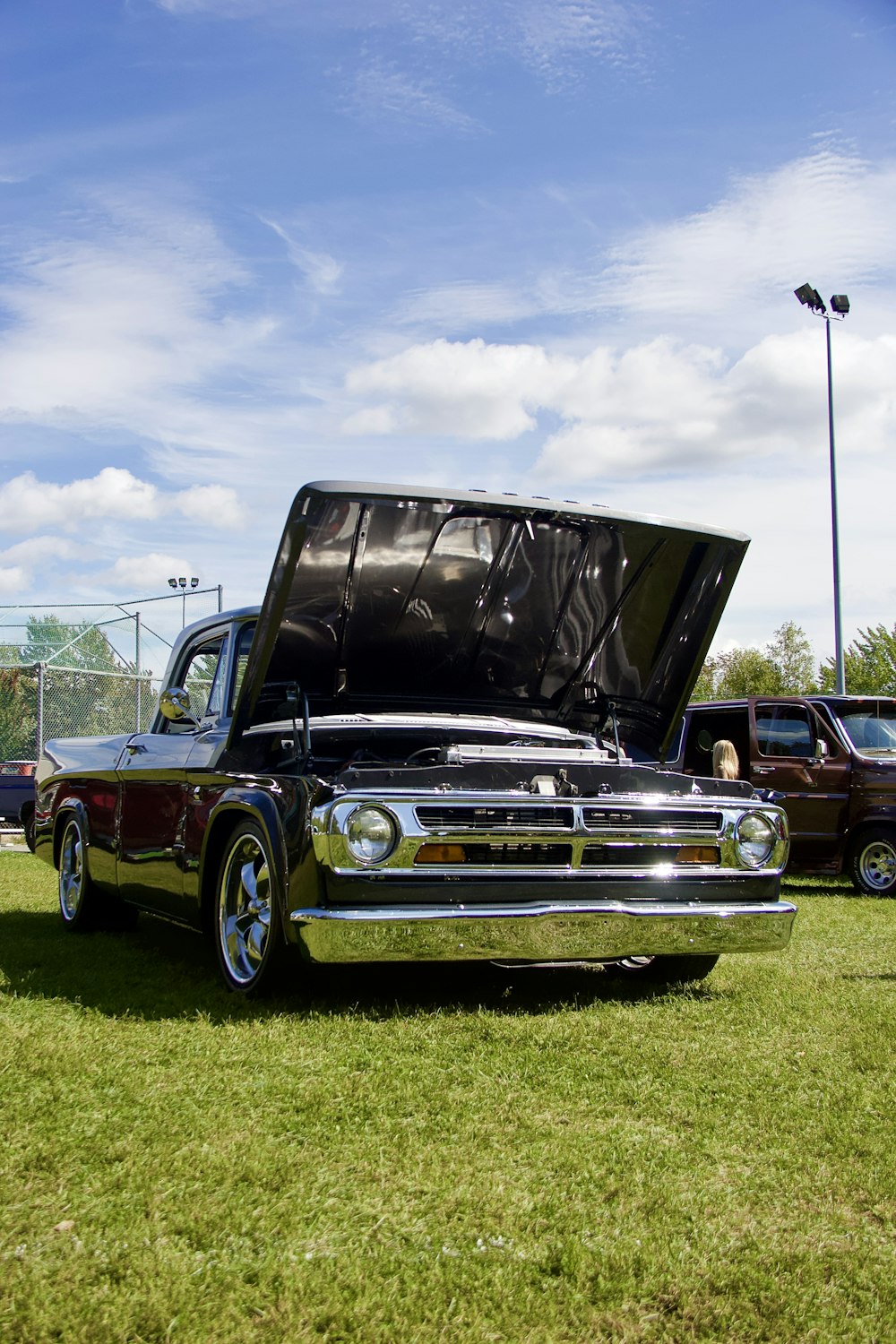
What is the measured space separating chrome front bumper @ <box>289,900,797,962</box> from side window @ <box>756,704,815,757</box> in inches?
257

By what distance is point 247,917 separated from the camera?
17.5 feet

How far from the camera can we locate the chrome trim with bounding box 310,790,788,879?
468 cm

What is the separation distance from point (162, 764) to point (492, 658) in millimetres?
1762

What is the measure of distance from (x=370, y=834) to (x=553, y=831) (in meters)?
0.74

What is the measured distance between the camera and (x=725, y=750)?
1059 cm

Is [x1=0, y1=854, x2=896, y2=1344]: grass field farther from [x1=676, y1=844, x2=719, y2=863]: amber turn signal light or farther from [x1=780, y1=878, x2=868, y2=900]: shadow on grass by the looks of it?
[x1=780, y1=878, x2=868, y2=900]: shadow on grass

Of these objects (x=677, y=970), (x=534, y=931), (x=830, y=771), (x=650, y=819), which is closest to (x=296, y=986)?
(x=534, y=931)

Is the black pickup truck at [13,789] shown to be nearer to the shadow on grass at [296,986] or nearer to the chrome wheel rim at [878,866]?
the shadow on grass at [296,986]

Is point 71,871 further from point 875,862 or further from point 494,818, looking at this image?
point 875,862

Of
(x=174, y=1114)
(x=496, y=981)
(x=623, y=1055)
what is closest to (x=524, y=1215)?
(x=174, y=1114)

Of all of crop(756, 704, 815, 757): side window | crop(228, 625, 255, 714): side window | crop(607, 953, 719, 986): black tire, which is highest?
crop(228, 625, 255, 714): side window

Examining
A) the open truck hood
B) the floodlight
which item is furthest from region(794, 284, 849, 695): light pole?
the open truck hood

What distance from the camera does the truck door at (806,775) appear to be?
11250mm

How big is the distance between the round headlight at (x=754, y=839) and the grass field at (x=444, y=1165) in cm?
61
